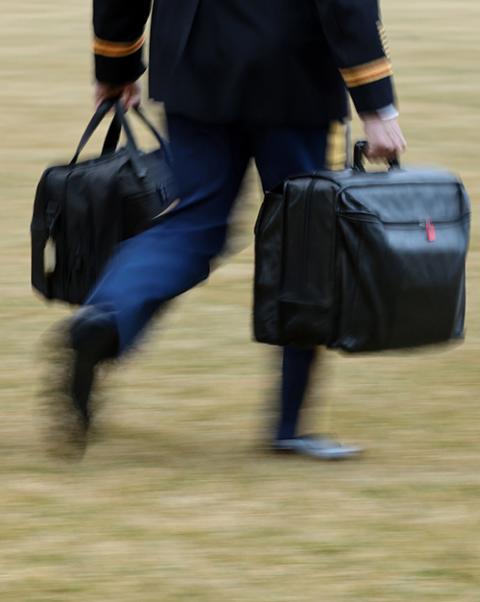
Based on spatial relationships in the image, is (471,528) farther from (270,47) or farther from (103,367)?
(270,47)

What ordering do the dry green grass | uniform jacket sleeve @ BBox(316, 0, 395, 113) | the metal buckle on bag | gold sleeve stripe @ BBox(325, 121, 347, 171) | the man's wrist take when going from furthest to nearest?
the metal buckle on bag, gold sleeve stripe @ BBox(325, 121, 347, 171), the man's wrist, uniform jacket sleeve @ BBox(316, 0, 395, 113), the dry green grass

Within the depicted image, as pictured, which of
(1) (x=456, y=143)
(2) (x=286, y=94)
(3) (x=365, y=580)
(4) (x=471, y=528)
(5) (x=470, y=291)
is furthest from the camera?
(1) (x=456, y=143)

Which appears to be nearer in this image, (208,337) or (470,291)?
(208,337)

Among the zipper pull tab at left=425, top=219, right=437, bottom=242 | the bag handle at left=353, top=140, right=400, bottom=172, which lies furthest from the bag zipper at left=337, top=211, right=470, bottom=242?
the bag handle at left=353, top=140, right=400, bottom=172

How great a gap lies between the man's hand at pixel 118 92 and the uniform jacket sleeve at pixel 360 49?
2.12 feet

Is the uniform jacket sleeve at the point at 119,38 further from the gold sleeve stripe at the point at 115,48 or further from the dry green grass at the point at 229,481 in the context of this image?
the dry green grass at the point at 229,481

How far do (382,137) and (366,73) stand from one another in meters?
0.15

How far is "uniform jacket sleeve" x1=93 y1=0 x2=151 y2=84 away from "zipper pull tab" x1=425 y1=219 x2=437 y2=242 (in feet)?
2.89

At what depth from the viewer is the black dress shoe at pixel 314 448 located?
172 inches

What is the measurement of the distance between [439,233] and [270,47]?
56cm

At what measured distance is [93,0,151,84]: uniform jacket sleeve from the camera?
170 inches

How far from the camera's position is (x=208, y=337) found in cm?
569

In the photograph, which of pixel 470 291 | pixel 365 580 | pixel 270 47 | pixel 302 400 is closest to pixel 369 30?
pixel 270 47

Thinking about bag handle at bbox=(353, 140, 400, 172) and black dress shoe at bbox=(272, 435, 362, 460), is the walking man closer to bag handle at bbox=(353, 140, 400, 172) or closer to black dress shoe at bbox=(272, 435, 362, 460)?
bag handle at bbox=(353, 140, 400, 172)
